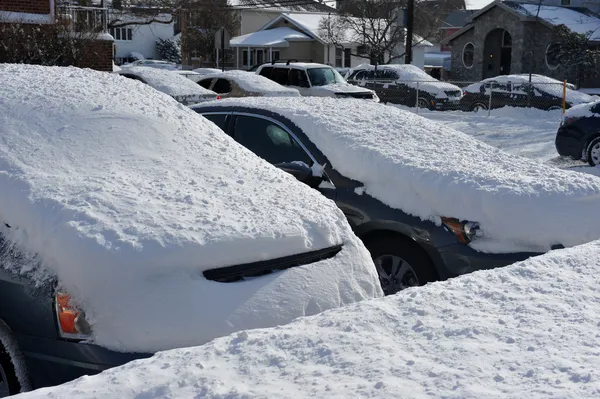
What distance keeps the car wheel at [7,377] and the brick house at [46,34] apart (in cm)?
1423

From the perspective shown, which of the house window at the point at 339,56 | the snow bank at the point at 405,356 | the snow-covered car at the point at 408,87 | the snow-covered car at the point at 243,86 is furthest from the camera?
the house window at the point at 339,56

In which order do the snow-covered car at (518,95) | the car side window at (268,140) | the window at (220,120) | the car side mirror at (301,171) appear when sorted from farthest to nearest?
the snow-covered car at (518,95)
the window at (220,120)
the car side window at (268,140)
the car side mirror at (301,171)

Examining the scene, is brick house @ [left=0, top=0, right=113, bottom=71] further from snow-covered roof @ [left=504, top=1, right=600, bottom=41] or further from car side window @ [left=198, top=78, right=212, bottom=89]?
snow-covered roof @ [left=504, top=1, right=600, bottom=41]

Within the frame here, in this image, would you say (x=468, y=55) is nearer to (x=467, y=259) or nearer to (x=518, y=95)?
(x=518, y=95)

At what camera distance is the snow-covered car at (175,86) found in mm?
16781

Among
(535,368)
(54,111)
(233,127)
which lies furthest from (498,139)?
(535,368)

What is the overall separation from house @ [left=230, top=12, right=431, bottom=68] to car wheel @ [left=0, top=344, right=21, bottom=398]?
45549mm

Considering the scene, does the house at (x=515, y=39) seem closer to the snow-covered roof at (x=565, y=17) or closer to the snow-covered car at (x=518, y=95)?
the snow-covered roof at (x=565, y=17)

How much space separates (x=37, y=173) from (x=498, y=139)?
53.5 feet

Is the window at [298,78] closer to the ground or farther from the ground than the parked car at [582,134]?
farther from the ground

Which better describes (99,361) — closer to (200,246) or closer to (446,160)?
(200,246)

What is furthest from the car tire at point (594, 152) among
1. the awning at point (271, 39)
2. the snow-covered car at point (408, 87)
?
the awning at point (271, 39)

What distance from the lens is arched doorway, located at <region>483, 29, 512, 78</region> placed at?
4261cm

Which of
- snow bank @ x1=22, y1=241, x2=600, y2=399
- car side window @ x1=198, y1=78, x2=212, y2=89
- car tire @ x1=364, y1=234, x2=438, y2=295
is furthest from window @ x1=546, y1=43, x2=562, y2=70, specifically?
snow bank @ x1=22, y1=241, x2=600, y2=399
